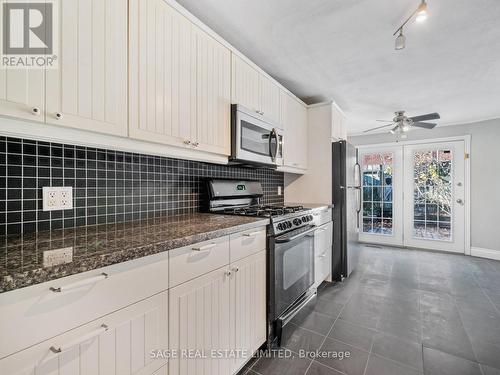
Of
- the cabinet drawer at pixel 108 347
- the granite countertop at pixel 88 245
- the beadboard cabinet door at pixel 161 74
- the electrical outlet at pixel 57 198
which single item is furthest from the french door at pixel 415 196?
the electrical outlet at pixel 57 198

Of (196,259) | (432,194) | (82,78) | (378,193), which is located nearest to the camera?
(82,78)

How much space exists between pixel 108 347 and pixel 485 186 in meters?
5.57

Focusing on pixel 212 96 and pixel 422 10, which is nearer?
pixel 422 10

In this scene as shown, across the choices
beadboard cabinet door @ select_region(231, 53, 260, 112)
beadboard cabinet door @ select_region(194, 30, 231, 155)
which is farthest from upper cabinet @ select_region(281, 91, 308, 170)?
beadboard cabinet door @ select_region(194, 30, 231, 155)

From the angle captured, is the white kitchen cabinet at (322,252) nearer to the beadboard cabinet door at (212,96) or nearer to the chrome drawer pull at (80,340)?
the beadboard cabinet door at (212,96)

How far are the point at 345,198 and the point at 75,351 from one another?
9.61 feet

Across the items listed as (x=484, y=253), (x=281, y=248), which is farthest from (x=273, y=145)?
(x=484, y=253)

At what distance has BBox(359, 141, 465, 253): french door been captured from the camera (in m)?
4.37

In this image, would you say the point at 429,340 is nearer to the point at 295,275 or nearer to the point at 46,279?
the point at 295,275

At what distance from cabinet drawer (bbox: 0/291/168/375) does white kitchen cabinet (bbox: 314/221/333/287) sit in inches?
73.5

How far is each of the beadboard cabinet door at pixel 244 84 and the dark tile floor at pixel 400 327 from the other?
77.2 inches

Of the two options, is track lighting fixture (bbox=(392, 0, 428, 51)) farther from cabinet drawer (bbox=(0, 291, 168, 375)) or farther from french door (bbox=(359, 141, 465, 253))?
french door (bbox=(359, 141, 465, 253))

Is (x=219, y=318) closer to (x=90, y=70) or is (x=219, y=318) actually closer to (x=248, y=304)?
(x=248, y=304)

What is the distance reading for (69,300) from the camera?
73 cm
